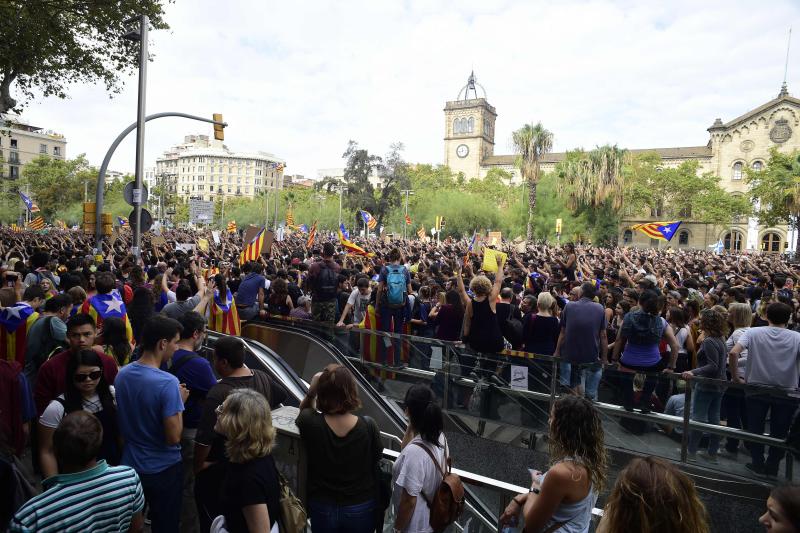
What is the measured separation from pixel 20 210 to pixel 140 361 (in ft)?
278

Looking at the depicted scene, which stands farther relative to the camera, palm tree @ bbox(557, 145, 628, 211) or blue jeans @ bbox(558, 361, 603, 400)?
palm tree @ bbox(557, 145, 628, 211)

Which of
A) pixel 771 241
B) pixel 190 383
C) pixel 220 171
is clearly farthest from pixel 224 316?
pixel 220 171

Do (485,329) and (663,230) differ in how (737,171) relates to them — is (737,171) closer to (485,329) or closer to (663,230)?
(663,230)

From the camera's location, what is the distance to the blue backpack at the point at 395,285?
8750mm

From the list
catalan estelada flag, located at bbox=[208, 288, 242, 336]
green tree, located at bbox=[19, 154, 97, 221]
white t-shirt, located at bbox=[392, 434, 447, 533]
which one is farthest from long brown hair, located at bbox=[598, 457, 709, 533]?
green tree, located at bbox=[19, 154, 97, 221]

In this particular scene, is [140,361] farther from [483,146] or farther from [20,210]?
[483,146]

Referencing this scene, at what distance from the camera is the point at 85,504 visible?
104 inches

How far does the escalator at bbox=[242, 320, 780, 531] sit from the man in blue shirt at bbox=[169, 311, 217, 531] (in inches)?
119

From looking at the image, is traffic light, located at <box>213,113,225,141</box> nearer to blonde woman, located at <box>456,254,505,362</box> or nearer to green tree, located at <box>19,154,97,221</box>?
blonde woman, located at <box>456,254,505,362</box>

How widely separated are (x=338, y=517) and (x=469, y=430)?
4368mm

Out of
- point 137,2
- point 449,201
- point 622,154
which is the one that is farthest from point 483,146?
point 137,2

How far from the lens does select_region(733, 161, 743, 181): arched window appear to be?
78.9 m

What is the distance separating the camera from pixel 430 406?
324 centimetres

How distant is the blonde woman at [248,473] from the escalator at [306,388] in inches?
34.2
